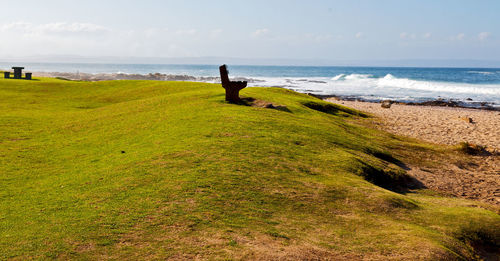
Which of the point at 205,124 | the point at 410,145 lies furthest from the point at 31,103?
the point at 410,145

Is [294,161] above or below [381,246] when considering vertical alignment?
above

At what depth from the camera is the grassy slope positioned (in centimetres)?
746

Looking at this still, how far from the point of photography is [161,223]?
26.4 feet

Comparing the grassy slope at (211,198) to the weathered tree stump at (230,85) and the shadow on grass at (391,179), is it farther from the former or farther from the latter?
the weathered tree stump at (230,85)

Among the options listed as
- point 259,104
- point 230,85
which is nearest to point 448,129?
point 259,104

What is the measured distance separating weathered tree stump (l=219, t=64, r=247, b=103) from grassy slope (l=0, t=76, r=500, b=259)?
334 cm

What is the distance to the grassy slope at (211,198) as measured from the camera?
7.46m

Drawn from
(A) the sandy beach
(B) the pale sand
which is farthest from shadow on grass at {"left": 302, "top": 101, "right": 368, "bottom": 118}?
(B) the pale sand

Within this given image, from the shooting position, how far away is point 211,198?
9.21 meters

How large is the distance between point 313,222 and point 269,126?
25.0 ft

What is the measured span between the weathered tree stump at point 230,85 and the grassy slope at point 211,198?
334 centimetres

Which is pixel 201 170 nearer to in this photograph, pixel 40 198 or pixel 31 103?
pixel 40 198

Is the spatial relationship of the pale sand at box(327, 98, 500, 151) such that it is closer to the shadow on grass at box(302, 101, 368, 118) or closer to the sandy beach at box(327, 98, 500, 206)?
the sandy beach at box(327, 98, 500, 206)

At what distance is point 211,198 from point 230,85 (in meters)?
11.6
